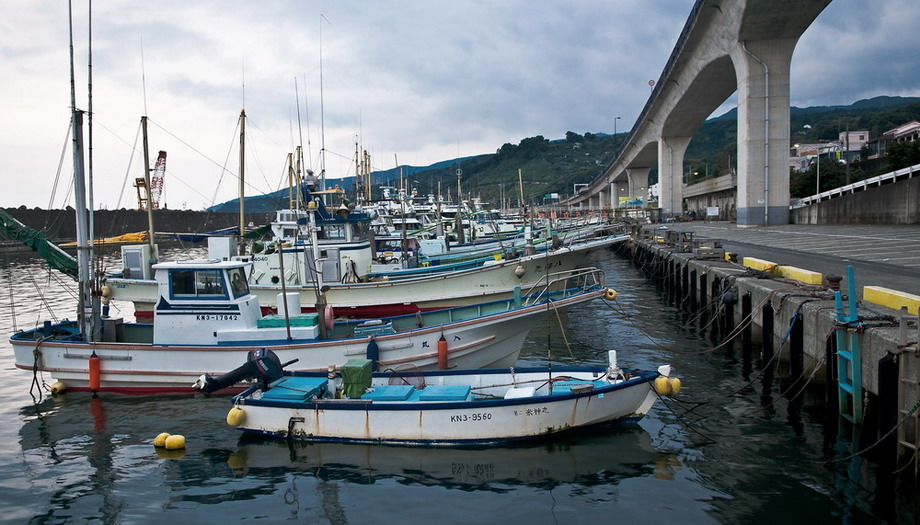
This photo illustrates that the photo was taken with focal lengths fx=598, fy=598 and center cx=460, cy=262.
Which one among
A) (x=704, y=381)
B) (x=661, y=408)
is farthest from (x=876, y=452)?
(x=704, y=381)

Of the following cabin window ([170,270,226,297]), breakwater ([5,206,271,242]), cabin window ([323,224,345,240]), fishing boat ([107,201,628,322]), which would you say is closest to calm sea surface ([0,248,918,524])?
cabin window ([170,270,226,297])

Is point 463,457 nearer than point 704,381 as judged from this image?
Yes

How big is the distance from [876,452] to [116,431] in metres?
13.1

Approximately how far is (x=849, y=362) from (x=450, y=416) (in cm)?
651

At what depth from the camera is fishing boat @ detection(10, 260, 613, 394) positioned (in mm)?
12781

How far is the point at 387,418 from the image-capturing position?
981 cm

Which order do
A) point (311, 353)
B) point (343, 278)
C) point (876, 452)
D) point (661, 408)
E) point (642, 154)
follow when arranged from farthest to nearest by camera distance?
point (642, 154), point (343, 278), point (311, 353), point (661, 408), point (876, 452)

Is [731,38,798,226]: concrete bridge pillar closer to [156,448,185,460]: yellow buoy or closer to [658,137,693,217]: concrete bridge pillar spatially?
[658,137,693,217]: concrete bridge pillar

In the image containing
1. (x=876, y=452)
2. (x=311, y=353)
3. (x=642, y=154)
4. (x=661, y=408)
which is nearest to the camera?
(x=876, y=452)

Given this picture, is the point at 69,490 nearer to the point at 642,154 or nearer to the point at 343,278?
the point at 343,278

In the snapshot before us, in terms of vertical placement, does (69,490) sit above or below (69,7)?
below

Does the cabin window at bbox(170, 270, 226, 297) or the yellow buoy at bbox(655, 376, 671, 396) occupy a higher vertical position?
the cabin window at bbox(170, 270, 226, 297)

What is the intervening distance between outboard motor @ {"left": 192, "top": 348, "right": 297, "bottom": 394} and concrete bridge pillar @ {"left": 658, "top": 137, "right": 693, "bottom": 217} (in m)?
67.6

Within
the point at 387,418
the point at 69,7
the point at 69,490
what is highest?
the point at 69,7
